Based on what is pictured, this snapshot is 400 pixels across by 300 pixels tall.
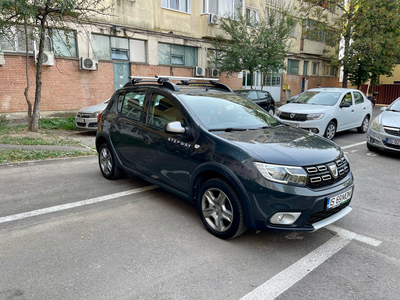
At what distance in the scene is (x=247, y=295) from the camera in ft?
8.80

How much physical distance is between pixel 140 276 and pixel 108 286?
0.99ft

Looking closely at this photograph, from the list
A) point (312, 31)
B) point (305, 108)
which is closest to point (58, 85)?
point (305, 108)

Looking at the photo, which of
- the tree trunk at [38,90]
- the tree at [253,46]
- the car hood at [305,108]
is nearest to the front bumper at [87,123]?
the tree trunk at [38,90]

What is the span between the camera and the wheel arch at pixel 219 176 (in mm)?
3271

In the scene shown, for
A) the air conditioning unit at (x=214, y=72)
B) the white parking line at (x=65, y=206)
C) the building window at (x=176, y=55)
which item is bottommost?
the white parking line at (x=65, y=206)

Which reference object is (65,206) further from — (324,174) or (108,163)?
(324,174)

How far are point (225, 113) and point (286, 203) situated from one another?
169 cm

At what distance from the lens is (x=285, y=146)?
140 inches

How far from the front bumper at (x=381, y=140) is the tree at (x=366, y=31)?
58.0ft

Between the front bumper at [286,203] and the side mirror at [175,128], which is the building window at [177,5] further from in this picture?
the front bumper at [286,203]

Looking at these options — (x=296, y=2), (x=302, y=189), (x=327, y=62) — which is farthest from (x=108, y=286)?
(x=327, y=62)

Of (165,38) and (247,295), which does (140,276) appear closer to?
(247,295)

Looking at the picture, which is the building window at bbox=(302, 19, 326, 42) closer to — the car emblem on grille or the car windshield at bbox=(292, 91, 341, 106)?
the car windshield at bbox=(292, 91, 341, 106)

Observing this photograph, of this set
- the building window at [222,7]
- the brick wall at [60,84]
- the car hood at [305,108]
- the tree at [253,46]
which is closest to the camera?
the car hood at [305,108]
